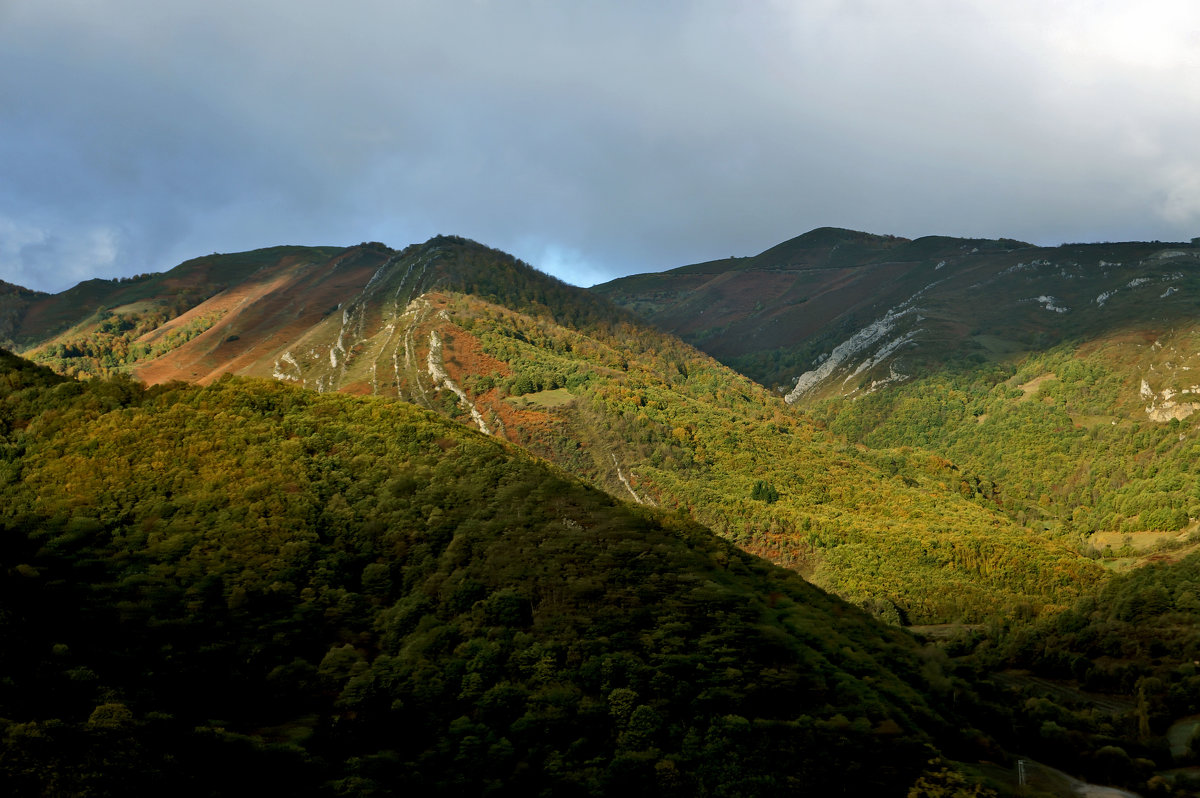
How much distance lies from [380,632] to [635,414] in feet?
211

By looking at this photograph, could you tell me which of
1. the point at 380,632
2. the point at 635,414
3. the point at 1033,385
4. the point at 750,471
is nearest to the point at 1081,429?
the point at 1033,385

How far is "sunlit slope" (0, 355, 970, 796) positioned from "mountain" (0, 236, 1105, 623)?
35206 millimetres

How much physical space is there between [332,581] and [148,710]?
353 inches

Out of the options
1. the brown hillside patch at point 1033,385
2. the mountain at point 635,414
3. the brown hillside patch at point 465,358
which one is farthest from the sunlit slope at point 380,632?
the brown hillside patch at point 1033,385

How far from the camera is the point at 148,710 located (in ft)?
64.8

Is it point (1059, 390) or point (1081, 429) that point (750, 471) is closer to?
point (1081, 429)

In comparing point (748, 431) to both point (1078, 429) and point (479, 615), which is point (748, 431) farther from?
point (479, 615)

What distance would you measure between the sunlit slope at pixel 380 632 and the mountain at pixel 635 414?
1386 inches

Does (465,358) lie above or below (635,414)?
above

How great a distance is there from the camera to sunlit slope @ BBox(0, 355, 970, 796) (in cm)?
2017

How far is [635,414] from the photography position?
89.9m

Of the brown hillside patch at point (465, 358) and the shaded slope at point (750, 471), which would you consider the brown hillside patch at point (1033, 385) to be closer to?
the shaded slope at point (750, 471)

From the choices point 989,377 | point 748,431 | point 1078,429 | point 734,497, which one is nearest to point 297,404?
point 734,497

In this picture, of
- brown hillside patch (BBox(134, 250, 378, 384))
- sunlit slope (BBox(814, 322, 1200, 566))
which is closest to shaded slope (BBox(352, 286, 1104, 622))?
sunlit slope (BBox(814, 322, 1200, 566))
